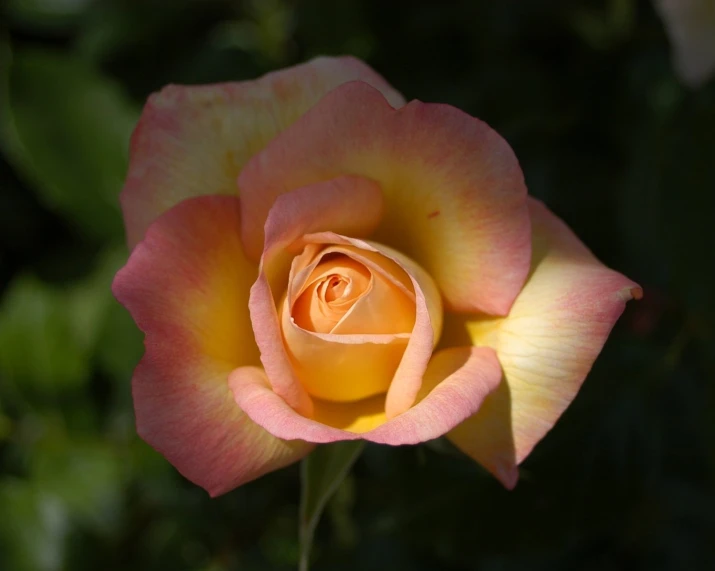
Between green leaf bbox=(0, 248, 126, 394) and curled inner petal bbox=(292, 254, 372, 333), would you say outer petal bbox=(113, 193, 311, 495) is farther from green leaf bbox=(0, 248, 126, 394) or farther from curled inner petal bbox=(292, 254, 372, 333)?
green leaf bbox=(0, 248, 126, 394)

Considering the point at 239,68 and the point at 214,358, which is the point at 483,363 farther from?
the point at 239,68

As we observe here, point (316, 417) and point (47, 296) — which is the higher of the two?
point (316, 417)

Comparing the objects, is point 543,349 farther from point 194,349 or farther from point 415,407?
point 194,349

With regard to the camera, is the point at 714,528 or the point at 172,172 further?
the point at 714,528

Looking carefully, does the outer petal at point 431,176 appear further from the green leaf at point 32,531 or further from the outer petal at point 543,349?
the green leaf at point 32,531

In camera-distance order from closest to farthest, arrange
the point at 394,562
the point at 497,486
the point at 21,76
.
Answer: the point at 497,486, the point at 394,562, the point at 21,76

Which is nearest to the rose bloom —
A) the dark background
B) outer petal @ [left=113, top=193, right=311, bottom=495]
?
outer petal @ [left=113, top=193, right=311, bottom=495]

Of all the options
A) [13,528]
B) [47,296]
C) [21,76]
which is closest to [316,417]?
[13,528]
